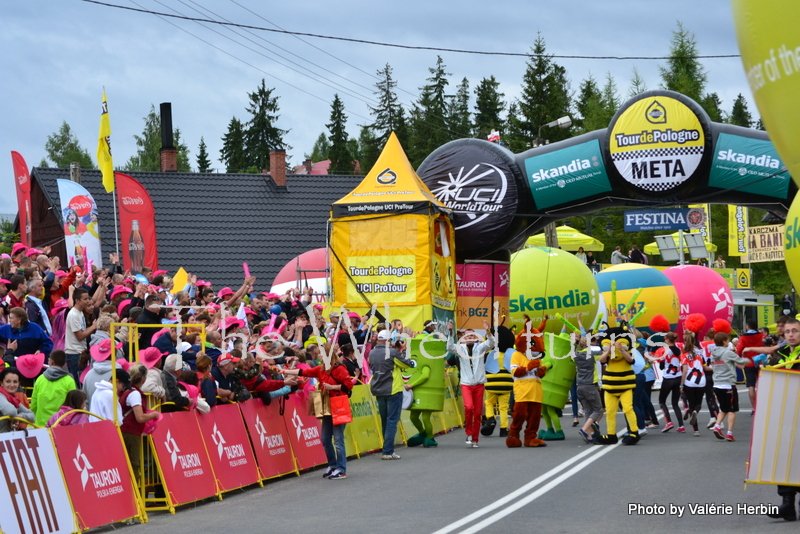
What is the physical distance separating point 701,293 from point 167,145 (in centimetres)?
2361

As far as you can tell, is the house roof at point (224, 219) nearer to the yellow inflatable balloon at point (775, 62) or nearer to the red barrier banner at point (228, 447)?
the red barrier banner at point (228, 447)

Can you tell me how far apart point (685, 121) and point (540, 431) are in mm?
6833

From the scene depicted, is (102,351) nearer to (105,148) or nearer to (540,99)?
(105,148)

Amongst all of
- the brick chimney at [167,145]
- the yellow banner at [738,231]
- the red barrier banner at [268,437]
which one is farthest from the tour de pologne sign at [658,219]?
the yellow banner at [738,231]

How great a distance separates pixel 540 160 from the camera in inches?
856

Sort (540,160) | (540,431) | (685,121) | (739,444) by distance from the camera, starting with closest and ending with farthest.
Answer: (739,444) → (540,431) → (685,121) → (540,160)

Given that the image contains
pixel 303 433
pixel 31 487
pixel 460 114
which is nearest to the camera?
pixel 31 487

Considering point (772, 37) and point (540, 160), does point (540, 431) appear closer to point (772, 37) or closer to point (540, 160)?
point (540, 160)

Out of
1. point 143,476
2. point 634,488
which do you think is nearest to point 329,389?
point 143,476

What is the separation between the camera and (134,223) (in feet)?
86.5

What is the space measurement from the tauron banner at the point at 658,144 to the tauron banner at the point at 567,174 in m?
0.43

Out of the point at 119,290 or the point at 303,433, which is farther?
the point at 119,290

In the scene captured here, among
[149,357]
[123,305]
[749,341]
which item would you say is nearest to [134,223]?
[123,305]

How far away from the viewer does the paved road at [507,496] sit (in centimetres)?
961
